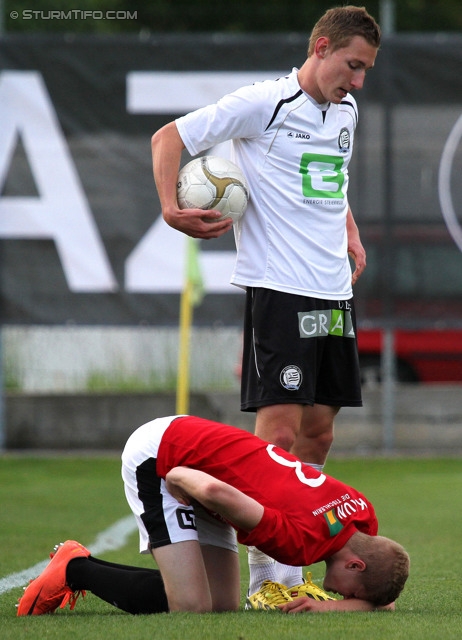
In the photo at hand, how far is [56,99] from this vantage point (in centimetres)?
1053

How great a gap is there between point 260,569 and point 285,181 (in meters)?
1.56

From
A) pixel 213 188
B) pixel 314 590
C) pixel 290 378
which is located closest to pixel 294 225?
pixel 213 188

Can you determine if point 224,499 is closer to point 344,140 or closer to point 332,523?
point 332,523

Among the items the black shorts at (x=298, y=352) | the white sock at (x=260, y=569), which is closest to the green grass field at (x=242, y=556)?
the white sock at (x=260, y=569)

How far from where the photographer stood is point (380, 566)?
12.8ft

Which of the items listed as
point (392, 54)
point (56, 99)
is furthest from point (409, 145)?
point (56, 99)

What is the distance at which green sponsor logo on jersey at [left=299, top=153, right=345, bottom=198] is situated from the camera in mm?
4688

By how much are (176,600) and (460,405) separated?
7.23 metres

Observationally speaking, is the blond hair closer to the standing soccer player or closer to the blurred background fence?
the standing soccer player

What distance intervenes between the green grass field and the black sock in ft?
0.23

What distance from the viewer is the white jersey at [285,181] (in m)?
4.61

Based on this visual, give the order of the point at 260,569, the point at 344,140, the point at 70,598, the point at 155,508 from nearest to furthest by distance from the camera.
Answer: the point at 155,508, the point at 70,598, the point at 260,569, the point at 344,140

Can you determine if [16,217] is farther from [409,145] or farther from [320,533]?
[320,533]

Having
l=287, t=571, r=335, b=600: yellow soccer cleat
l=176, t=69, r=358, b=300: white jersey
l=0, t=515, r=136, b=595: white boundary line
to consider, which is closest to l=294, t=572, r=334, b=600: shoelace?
l=287, t=571, r=335, b=600: yellow soccer cleat
